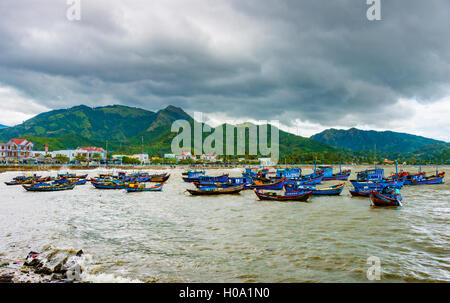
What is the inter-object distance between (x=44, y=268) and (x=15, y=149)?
523 ft

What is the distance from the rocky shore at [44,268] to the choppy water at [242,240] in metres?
0.76

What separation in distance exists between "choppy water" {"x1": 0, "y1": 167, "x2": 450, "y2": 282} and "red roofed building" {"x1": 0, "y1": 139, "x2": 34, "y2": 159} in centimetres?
13077

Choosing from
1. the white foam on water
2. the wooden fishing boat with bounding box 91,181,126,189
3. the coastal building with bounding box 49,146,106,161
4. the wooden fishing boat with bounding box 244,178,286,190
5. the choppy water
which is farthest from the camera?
the coastal building with bounding box 49,146,106,161

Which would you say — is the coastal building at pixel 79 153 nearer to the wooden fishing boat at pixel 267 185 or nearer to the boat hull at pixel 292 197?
the wooden fishing boat at pixel 267 185

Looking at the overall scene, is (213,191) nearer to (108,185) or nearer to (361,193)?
(361,193)

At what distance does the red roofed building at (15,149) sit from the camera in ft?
439

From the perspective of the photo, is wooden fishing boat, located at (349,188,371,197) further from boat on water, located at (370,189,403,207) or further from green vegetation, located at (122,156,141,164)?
green vegetation, located at (122,156,141,164)

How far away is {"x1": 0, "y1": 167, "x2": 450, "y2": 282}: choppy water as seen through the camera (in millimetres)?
13438

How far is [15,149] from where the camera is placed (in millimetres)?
138000

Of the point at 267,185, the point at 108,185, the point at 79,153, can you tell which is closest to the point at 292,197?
the point at 267,185

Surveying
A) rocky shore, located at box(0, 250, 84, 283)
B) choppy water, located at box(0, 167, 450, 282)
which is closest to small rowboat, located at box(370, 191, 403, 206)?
choppy water, located at box(0, 167, 450, 282)
